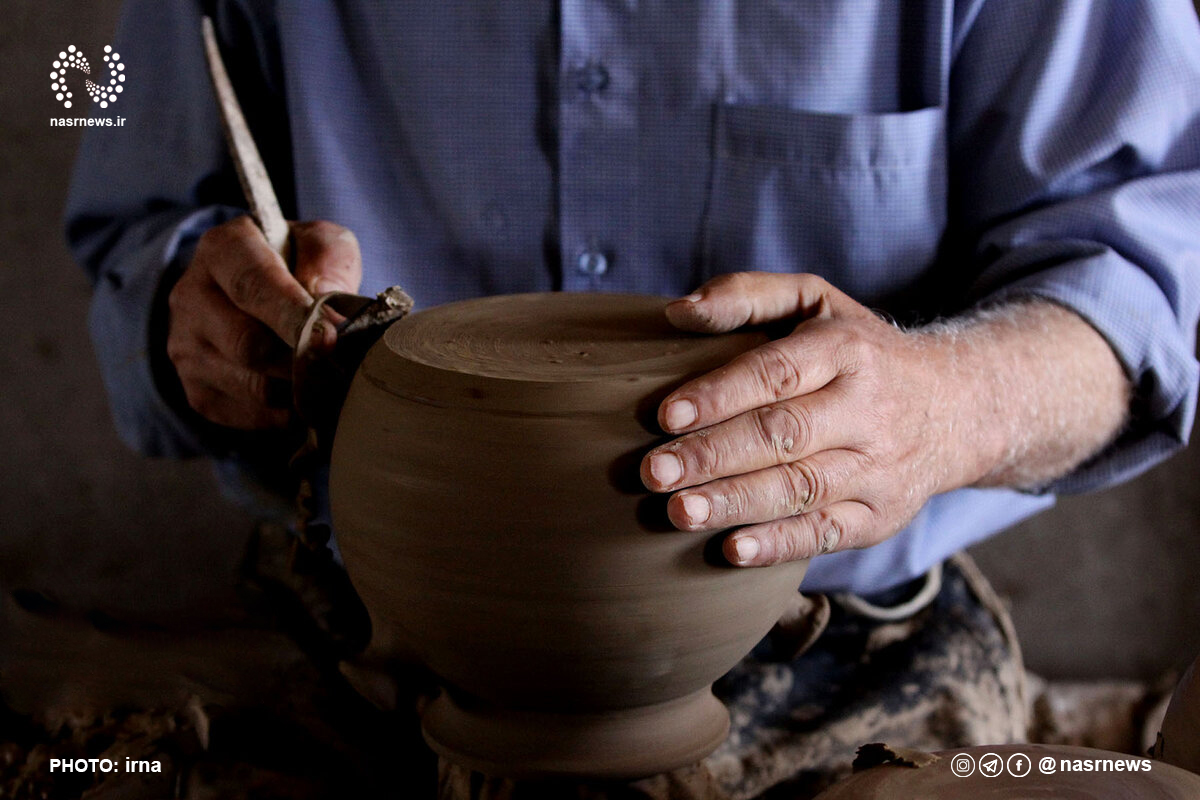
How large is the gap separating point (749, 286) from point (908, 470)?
20 cm

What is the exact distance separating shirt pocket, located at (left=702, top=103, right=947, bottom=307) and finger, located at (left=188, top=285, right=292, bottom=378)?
44 cm

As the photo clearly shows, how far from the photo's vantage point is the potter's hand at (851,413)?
0.62m

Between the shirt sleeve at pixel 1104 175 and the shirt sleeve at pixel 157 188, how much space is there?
2.63 feet

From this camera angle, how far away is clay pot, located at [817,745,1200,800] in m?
0.58

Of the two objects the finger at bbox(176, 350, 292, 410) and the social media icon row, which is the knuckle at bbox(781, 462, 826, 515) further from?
the finger at bbox(176, 350, 292, 410)

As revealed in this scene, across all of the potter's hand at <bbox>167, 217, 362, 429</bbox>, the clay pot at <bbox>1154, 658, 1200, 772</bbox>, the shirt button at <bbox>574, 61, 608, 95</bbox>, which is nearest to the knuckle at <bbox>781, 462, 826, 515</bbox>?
the clay pot at <bbox>1154, 658, 1200, 772</bbox>

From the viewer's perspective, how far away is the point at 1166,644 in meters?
1.75

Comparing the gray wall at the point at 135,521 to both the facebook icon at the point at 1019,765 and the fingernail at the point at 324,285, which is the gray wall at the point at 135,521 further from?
the facebook icon at the point at 1019,765

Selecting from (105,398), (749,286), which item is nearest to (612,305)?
(749,286)

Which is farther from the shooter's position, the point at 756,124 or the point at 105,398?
the point at 105,398

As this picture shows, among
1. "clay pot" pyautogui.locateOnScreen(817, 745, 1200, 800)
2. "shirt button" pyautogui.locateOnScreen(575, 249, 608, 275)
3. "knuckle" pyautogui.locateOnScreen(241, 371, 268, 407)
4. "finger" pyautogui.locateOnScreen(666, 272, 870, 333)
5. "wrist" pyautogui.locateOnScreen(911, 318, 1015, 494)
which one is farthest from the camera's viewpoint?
"shirt button" pyautogui.locateOnScreen(575, 249, 608, 275)

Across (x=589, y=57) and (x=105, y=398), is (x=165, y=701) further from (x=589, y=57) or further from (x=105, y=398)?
(x=105, y=398)

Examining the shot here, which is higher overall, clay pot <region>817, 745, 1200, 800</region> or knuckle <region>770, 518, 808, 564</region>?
knuckle <region>770, 518, 808, 564</region>

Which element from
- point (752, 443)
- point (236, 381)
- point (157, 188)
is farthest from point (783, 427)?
point (157, 188)
